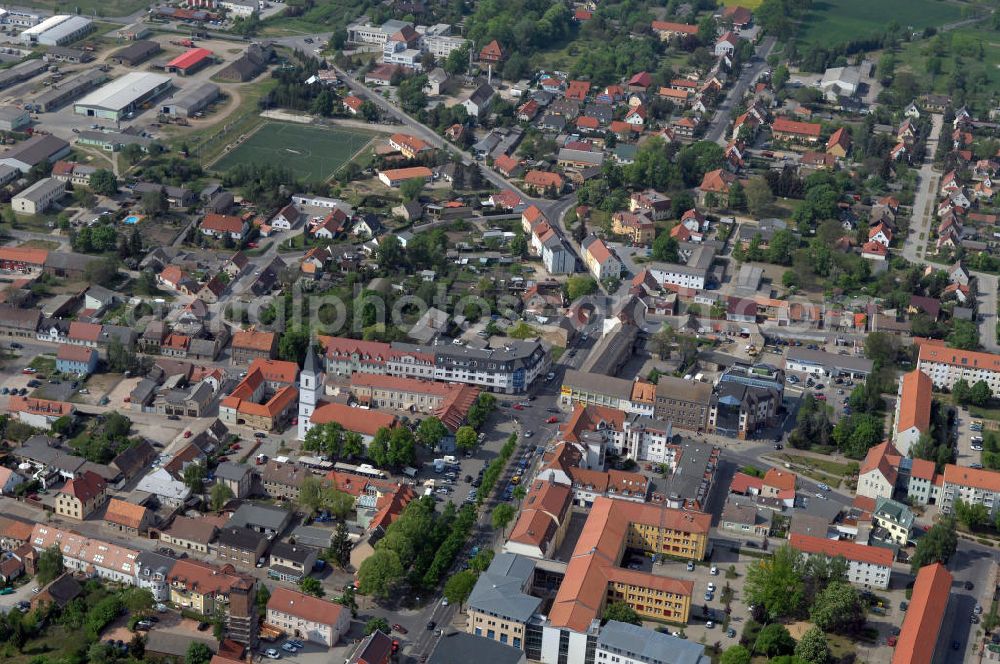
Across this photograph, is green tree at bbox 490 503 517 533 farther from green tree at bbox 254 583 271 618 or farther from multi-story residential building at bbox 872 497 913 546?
multi-story residential building at bbox 872 497 913 546

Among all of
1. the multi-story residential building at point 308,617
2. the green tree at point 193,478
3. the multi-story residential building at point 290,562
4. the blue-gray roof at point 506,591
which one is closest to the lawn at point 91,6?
the green tree at point 193,478

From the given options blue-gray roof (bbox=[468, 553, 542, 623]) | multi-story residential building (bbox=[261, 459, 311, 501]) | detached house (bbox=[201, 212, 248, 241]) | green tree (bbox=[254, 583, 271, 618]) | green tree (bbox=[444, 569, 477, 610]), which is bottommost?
detached house (bbox=[201, 212, 248, 241])

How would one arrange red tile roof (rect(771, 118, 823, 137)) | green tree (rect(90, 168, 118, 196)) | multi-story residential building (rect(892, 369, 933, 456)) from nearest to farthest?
multi-story residential building (rect(892, 369, 933, 456)), green tree (rect(90, 168, 118, 196)), red tile roof (rect(771, 118, 823, 137))

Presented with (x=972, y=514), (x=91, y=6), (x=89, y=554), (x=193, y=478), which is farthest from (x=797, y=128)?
(x=89, y=554)

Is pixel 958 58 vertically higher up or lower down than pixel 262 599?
lower down

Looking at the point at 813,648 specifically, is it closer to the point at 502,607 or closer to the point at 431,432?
the point at 502,607

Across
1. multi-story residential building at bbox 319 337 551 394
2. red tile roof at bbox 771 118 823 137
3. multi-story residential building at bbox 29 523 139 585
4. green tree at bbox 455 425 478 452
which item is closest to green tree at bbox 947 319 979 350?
multi-story residential building at bbox 319 337 551 394
